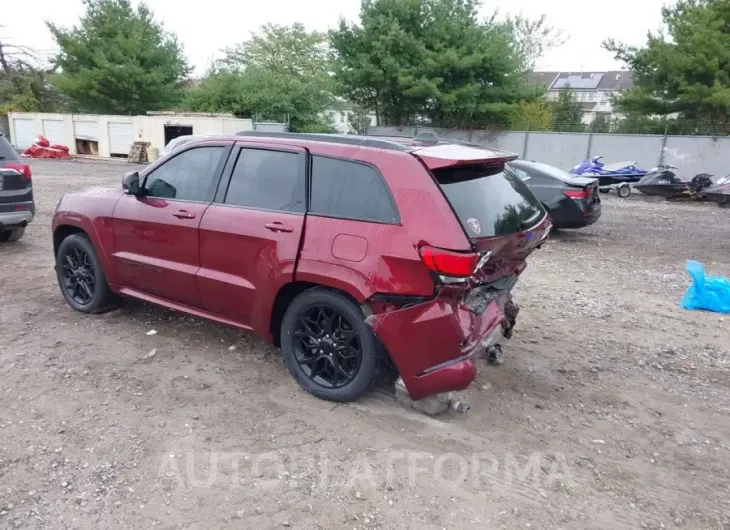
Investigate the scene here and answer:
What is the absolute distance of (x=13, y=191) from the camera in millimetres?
7375

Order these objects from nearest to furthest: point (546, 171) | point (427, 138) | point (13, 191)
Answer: point (427, 138), point (13, 191), point (546, 171)

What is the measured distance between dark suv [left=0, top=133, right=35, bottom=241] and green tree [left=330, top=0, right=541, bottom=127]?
67.1ft

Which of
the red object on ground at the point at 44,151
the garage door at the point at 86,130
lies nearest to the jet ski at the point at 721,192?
the red object on ground at the point at 44,151

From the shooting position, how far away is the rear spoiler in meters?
3.48

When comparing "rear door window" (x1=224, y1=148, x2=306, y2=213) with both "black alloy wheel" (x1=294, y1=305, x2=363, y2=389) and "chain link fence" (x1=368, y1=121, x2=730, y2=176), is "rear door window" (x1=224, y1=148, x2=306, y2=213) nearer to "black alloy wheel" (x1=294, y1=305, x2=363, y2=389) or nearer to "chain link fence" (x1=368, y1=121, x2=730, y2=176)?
"black alloy wheel" (x1=294, y1=305, x2=363, y2=389)

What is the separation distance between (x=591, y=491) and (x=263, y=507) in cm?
173

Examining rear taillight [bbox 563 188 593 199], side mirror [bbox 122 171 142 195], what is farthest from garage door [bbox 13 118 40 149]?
side mirror [bbox 122 171 142 195]

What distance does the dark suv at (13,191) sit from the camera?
287 inches

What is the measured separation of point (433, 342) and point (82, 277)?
11.8ft

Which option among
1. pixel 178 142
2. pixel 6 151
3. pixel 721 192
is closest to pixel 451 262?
pixel 6 151

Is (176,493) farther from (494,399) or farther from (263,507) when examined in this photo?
(494,399)

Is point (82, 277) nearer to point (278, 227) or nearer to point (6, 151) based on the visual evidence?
point (278, 227)

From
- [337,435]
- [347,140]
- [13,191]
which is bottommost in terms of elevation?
[337,435]

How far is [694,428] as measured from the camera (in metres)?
3.79
